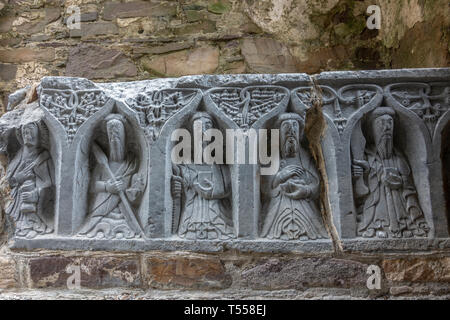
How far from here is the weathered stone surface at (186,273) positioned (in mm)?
2377

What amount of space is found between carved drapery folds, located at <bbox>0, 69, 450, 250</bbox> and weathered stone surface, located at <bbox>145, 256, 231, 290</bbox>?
0.34ft

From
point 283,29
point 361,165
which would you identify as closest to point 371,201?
point 361,165

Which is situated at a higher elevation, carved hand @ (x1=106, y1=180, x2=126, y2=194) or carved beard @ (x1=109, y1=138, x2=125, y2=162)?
carved beard @ (x1=109, y1=138, x2=125, y2=162)

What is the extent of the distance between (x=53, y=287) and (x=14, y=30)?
3017 mm

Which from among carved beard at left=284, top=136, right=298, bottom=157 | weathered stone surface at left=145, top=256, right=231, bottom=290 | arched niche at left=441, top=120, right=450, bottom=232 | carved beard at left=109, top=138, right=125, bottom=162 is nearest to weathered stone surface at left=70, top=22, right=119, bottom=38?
carved beard at left=109, top=138, right=125, bottom=162

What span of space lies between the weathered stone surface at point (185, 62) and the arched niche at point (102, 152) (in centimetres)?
157

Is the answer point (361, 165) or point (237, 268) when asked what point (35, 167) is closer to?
point (237, 268)

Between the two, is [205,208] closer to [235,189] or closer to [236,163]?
[235,189]

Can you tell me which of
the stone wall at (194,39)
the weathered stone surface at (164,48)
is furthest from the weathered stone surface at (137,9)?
the weathered stone surface at (164,48)

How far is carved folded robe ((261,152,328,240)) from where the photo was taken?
7.95 ft

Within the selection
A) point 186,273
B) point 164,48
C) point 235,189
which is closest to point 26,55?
point 164,48

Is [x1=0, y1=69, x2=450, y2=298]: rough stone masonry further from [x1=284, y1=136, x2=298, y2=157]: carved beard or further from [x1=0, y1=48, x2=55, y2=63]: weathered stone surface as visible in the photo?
[x1=0, y1=48, x2=55, y2=63]: weathered stone surface

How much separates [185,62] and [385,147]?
89.1 inches

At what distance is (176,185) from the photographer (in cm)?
251
